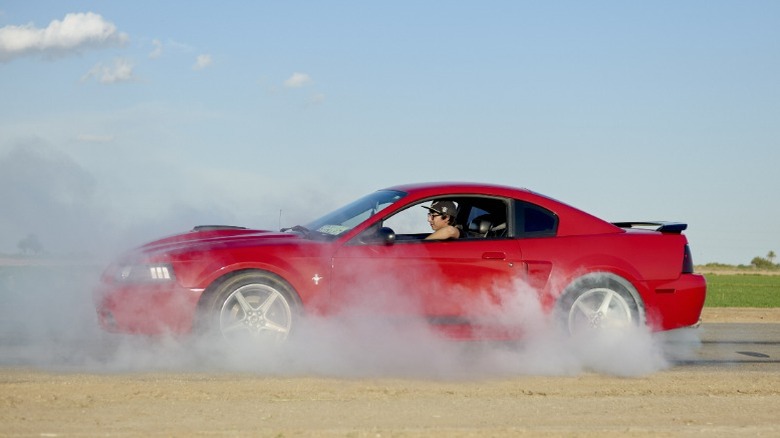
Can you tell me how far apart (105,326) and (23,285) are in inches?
185

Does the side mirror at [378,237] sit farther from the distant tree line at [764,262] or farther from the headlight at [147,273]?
the distant tree line at [764,262]

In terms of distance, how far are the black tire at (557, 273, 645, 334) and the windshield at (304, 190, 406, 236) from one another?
1780mm

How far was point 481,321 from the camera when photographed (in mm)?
8641

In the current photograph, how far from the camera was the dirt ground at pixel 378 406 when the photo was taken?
594 cm

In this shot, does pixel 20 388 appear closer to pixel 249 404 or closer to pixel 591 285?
pixel 249 404

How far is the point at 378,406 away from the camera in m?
6.73

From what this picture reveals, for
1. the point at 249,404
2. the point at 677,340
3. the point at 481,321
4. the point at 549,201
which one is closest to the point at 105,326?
the point at 249,404

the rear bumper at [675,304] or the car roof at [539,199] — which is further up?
the car roof at [539,199]

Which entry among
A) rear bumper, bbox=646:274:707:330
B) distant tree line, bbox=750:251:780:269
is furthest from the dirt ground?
distant tree line, bbox=750:251:780:269

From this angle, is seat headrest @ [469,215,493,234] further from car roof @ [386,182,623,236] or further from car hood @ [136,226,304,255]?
car hood @ [136,226,304,255]

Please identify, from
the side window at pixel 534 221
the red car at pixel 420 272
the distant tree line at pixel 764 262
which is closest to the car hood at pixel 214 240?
the red car at pixel 420 272

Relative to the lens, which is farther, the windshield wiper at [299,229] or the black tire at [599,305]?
the windshield wiper at [299,229]

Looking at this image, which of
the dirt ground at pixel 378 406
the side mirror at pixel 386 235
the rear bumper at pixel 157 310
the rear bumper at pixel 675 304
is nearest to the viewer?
the dirt ground at pixel 378 406

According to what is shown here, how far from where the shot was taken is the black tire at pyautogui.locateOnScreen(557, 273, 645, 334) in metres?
8.95
